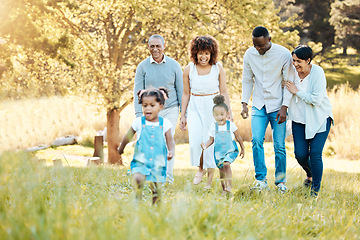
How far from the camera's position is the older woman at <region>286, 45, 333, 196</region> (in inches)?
199

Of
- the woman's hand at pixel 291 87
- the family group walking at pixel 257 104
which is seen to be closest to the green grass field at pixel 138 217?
the family group walking at pixel 257 104

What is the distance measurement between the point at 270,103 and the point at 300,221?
2259 mm

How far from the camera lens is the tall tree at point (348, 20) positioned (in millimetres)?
27469

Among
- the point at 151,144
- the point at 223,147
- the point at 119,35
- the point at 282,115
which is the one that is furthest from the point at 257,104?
the point at 119,35

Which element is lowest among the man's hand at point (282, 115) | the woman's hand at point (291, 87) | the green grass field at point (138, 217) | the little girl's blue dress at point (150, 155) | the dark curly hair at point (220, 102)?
the green grass field at point (138, 217)

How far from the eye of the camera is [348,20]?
27.7 m

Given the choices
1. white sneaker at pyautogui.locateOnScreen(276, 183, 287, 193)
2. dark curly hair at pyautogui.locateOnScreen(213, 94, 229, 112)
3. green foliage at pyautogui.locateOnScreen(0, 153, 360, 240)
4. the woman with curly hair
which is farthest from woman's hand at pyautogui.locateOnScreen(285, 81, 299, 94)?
green foliage at pyautogui.locateOnScreen(0, 153, 360, 240)

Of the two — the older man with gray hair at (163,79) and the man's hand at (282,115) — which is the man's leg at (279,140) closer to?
the man's hand at (282,115)

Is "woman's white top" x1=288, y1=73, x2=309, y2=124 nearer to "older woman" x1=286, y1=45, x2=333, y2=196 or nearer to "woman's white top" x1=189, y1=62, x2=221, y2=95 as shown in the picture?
"older woman" x1=286, y1=45, x2=333, y2=196

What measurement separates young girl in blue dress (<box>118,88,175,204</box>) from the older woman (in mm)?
2098

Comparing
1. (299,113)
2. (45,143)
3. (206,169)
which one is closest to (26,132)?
(45,143)

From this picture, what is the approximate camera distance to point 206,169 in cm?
600

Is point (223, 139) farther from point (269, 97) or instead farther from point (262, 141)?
point (269, 97)

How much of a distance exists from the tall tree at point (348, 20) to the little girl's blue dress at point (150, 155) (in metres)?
26.9
